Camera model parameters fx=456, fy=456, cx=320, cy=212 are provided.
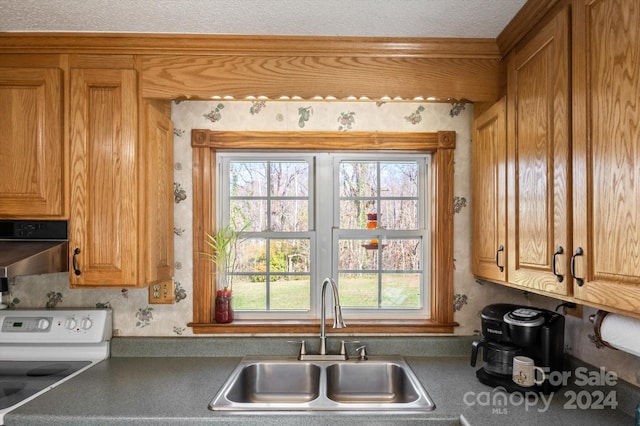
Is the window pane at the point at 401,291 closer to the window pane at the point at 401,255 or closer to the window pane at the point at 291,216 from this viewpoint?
→ the window pane at the point at 401,255

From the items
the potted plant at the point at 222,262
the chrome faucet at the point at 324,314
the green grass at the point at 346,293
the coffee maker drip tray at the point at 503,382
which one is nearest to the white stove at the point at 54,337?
the potted plant at the point at 222,262

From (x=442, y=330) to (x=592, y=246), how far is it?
3.69 ft

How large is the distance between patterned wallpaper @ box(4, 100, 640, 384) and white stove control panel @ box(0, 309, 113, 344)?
0.27 ft

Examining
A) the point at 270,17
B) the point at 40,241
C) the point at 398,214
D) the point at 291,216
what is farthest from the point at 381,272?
the point at 40,241

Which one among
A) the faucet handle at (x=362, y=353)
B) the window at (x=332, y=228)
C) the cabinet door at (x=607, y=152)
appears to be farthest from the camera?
the window at (x=332, y=228)

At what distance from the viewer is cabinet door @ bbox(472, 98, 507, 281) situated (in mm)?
1906

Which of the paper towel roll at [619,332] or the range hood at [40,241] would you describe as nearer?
the paper towel roll at [619,332]

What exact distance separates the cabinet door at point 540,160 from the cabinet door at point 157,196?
1512 millimetres

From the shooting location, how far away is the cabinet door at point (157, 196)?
1.97 metres

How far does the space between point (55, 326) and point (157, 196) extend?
0.82 meters

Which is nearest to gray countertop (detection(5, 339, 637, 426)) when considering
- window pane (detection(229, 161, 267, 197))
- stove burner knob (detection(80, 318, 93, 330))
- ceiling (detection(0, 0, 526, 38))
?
stove burner knob (detection(80, 318, 93, 330))

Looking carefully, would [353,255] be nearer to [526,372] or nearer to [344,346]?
[344,346]

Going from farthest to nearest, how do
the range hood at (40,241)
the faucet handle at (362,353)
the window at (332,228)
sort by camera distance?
the window at (332,228)
the faucet handle at (362,353)
the range hood at (40,241)

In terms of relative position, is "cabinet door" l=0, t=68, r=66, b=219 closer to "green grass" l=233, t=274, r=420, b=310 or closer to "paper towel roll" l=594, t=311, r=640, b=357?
"green grass" l=233, t=274, r=420, b=310
